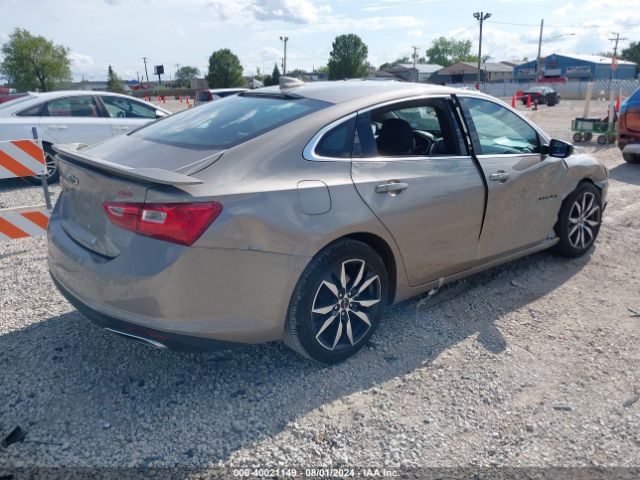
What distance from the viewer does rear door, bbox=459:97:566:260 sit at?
3.94 metres

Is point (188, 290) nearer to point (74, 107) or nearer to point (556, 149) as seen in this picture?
point (556, 149)

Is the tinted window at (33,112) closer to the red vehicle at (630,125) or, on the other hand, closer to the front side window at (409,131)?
the front side window at (409,131)

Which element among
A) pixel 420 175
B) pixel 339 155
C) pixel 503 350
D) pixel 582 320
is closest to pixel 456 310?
pixel 503 350

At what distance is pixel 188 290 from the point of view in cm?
262

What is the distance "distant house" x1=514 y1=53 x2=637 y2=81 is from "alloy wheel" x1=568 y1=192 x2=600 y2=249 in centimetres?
8977

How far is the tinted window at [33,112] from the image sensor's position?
8248mm

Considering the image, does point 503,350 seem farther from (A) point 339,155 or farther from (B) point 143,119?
(B) point 143,119

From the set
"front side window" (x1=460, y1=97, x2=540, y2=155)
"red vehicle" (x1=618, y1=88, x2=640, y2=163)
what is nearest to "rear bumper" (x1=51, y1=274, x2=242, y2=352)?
"front side window" (x1=460, y1=97, x2=540, y2=155)

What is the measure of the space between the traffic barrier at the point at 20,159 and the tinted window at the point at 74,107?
390 centimetres

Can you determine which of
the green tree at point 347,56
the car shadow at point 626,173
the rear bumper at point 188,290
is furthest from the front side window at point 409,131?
the green tree at point 347,56

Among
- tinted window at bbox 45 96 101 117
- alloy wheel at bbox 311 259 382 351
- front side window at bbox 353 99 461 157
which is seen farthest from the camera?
tinted window at bbox 45 96 101 117

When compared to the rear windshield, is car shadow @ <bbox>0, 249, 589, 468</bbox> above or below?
below

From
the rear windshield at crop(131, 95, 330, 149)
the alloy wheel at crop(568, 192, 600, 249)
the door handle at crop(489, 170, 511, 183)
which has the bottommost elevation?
the alloy wheel at crop(568, 192, 600, 249)

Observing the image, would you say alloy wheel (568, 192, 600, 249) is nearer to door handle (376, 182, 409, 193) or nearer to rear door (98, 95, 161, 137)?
door handle (376, 182, 409, 193)
